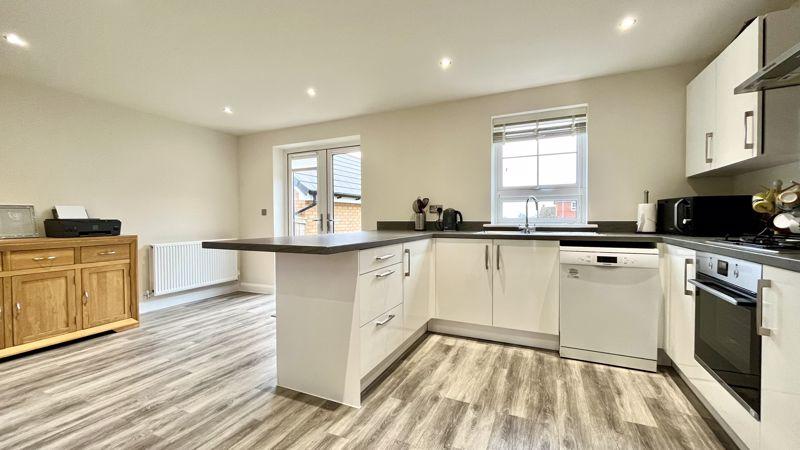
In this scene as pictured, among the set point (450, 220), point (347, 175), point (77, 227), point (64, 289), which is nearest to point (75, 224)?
point (77, 227)

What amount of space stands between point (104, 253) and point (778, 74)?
15.7 feet

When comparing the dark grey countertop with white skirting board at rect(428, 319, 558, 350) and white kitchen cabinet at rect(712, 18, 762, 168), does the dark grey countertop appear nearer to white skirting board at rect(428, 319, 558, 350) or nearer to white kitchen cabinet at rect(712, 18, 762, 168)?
white kitchen cabinet at rect(712, 18, 762, 168)

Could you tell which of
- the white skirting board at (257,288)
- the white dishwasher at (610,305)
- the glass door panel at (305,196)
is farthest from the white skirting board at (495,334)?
the white skirting board at (257,288)

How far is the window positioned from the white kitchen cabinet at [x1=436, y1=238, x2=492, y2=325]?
734 mm

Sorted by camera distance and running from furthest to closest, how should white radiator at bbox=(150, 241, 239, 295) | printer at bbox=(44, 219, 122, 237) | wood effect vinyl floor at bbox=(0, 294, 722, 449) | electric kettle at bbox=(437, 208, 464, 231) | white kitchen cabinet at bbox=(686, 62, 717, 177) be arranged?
white radiator at bbox=(150, 241, 239, 295), electric kettle at bbox=(437, 208, 464, 231), printer at bbox=(44, 219, 122, 237), white kitchen cabinet at bbox=(686, 62, 717, 177), wood effect vinyl floor at bbox=(0, 294, 722, 449)

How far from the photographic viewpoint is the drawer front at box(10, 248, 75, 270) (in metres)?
2.43

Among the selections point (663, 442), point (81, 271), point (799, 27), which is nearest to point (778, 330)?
point (663, 442)

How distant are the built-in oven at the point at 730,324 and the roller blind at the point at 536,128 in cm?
169

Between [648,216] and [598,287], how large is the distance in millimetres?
819

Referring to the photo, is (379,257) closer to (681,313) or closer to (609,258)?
(609,258)

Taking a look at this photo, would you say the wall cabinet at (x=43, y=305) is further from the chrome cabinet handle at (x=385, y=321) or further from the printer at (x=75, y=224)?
the chrome cabinet handle at (x=385, y=321)

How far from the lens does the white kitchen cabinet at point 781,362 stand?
3.28 ft

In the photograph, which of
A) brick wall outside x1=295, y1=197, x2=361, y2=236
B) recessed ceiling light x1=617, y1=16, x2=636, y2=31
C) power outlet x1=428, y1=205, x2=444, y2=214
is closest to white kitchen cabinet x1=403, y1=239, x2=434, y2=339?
power outlet x1=428, y1=205, x2=444, y2=214

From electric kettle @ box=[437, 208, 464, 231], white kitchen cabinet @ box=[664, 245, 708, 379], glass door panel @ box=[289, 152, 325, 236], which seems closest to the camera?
white kitchen cabinet @ box=[664, 245, 708, 379]
